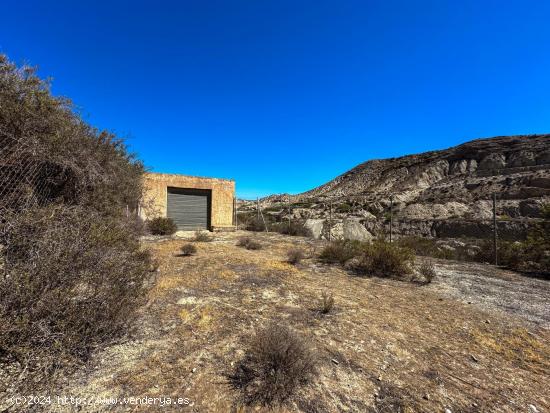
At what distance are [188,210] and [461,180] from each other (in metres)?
29.9

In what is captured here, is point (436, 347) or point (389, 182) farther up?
point (389, 182)

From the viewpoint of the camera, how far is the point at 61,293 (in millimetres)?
2572

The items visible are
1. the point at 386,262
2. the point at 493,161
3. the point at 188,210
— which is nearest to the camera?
the point at 386,262

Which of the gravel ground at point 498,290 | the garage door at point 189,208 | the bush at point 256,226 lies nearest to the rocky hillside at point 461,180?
the bush at point 256,226

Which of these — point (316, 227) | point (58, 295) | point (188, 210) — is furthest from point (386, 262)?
point (188, 210)

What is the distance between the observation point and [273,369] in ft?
8.18

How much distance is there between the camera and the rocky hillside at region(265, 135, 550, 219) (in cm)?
2138

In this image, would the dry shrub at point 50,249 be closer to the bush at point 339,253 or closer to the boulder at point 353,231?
the bush at point 339,253

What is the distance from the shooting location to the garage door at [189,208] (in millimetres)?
15992

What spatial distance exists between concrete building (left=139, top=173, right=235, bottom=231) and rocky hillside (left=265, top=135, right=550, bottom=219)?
50.6ft

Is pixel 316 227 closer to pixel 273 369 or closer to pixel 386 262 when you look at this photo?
pixel 386 262

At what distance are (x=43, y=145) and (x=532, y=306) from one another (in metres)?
8.82

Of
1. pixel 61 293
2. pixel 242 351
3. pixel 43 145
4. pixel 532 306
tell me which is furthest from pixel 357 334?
pixel 43 145

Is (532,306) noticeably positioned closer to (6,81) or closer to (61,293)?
(61,293)
